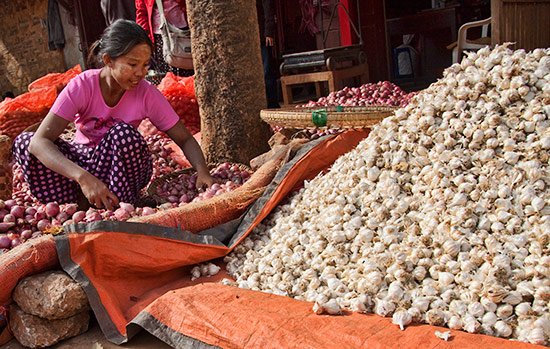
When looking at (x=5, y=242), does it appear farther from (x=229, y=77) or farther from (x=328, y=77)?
(x=328, y=77)

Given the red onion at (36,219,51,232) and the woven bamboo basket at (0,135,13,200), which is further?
the woven bamboo basket at (0,135,13,200)

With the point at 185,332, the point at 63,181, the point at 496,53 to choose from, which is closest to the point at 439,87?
the point at 496,53

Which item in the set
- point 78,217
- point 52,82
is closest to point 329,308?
point 78,217

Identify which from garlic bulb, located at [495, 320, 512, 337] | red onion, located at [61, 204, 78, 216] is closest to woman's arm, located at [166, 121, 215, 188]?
red onion, located at [61, 204, 78, 216]

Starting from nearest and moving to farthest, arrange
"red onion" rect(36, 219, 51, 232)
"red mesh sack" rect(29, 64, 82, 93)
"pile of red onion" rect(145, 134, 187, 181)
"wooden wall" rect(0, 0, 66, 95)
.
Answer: "red onion" rect(36, 219, 51, 232)
"pile of red onion" rect(145, 134, 187, 181)
"red mesh sack" rect(29, 64, 82, 93)
"wooden wall" rect(0, 0, 66, 95)

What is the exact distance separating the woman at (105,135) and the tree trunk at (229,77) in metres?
0.38

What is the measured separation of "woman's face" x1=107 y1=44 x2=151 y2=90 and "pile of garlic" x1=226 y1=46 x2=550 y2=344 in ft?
3.17

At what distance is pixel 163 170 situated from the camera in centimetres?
354

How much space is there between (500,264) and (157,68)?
14.7ft

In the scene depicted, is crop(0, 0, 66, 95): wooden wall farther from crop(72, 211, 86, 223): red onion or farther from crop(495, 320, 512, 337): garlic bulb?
crop(495, 320, 512, 337): garlic bulb

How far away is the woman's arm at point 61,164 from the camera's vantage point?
Answer: 2516mm

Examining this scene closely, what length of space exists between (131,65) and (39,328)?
129cm

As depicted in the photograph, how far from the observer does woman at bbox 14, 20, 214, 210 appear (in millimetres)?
2604

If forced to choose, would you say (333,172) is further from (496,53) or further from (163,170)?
(163,170)
